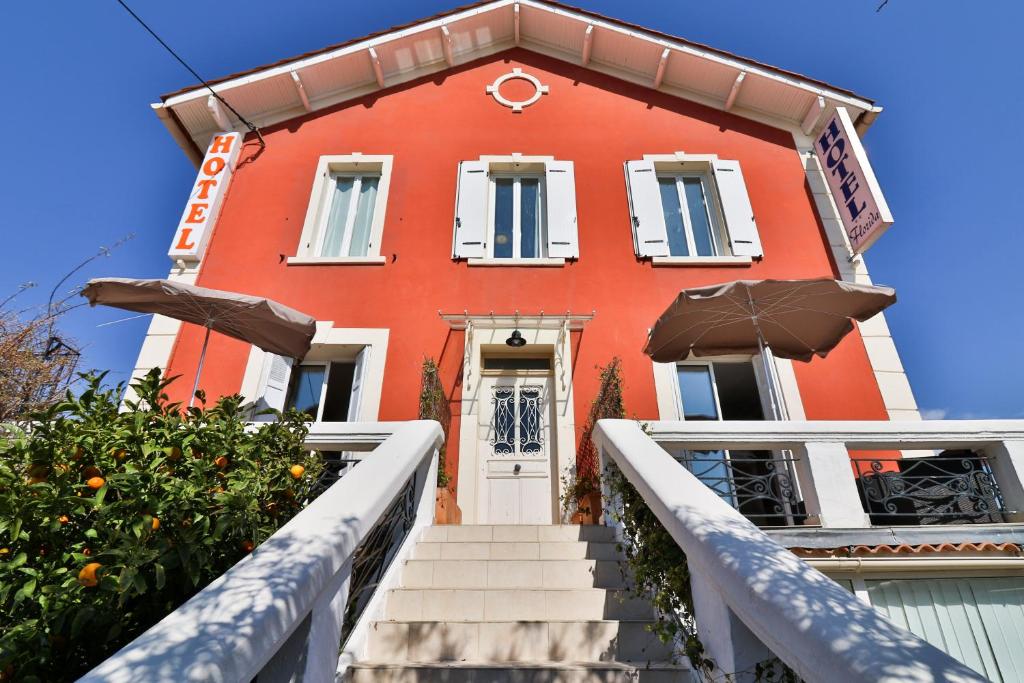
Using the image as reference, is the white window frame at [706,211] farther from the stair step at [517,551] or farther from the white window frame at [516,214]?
the stair step at [517,551]

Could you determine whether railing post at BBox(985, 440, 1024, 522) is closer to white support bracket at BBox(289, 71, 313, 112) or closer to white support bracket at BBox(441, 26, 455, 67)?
white support bracket at BBox(441, 26, 455, 67)

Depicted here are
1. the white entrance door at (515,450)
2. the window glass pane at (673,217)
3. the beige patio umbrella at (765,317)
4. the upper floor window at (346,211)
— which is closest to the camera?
the beige patio umbrella at (765,317)

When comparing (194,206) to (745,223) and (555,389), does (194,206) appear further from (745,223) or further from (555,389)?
(745,223)

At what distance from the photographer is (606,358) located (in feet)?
23.0

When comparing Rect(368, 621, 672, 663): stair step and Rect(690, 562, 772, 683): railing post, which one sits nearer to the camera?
Rect(690, 562, 772, 683): railing post

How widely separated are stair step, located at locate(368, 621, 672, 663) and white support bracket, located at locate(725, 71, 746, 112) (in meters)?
8.33

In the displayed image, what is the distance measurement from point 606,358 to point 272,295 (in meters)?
4.52

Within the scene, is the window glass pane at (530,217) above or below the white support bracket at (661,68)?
below

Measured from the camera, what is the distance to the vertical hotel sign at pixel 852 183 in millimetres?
6789

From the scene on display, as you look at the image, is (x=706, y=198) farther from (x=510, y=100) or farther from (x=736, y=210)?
(x=510, y=100)

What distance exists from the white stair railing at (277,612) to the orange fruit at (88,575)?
1.88 ft

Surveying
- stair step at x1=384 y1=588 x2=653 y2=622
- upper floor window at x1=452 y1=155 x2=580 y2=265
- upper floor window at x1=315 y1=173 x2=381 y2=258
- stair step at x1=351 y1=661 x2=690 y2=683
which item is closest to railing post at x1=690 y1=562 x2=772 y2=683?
stair step at x1=351 y1=661 x2=690 y2=683

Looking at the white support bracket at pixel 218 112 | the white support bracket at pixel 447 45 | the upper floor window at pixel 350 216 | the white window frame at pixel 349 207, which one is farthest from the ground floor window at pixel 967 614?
the white support bracket at pixel 218 112

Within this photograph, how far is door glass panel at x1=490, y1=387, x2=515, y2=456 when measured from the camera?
22.3 ft
